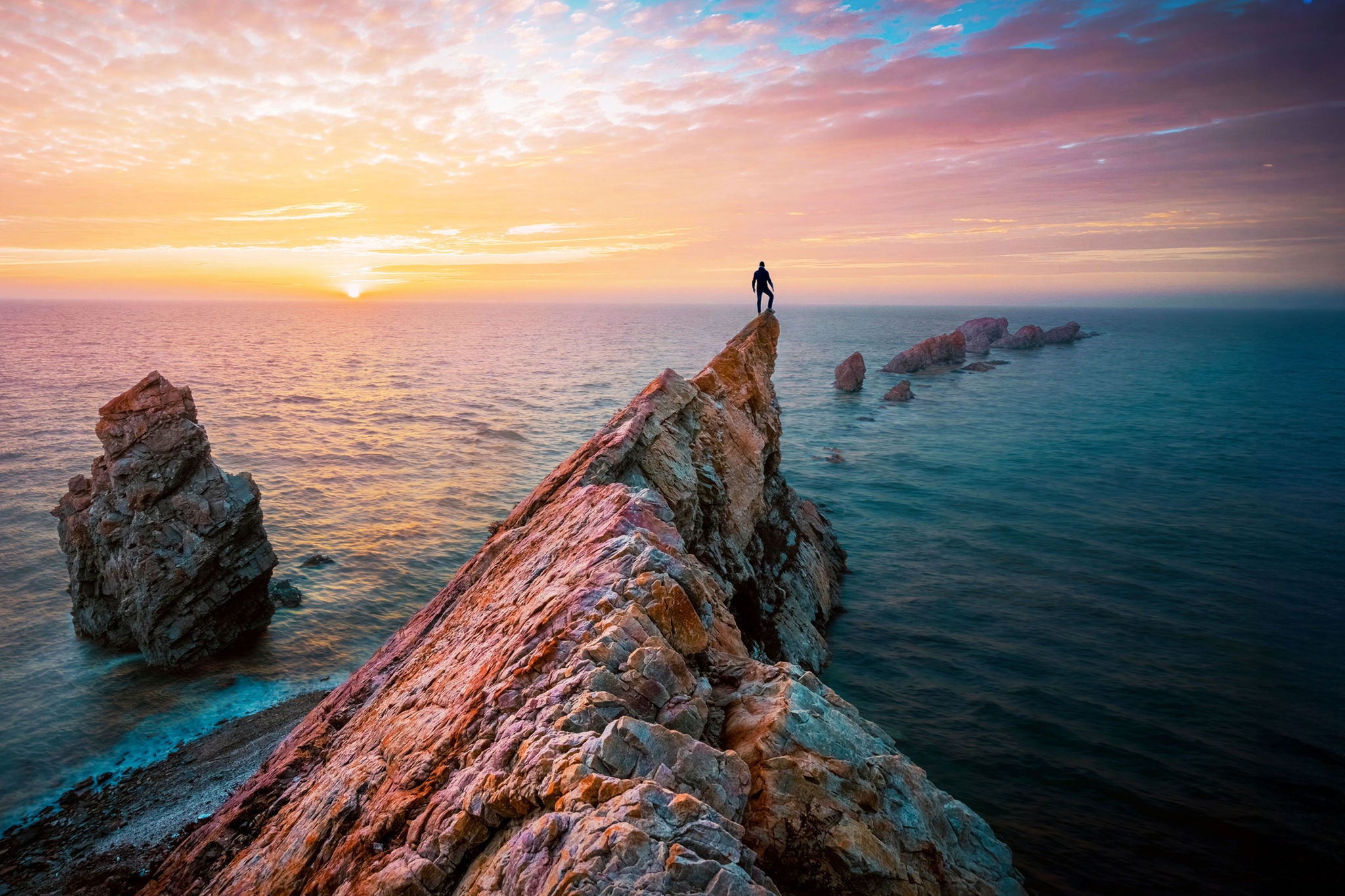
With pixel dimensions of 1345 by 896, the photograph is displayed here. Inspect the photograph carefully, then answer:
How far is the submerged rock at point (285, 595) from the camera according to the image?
1350 inches

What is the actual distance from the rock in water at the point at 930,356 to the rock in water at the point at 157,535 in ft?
372

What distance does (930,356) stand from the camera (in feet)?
400

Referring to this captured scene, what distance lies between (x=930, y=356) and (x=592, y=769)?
5008 inches

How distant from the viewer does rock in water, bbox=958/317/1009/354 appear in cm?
16900

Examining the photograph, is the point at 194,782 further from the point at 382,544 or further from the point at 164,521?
the point at 382,544

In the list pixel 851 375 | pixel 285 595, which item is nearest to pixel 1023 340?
pixel 851 375

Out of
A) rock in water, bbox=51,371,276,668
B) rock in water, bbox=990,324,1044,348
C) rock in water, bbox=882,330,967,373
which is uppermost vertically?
rock in water, bbox=990,324,1044,348

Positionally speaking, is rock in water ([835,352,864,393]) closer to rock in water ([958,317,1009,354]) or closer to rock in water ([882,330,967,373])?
rock in water ([882,330,967,373])

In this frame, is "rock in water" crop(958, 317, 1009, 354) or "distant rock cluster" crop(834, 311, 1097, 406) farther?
"rock in water" crop(958, 317, 1009, 354)

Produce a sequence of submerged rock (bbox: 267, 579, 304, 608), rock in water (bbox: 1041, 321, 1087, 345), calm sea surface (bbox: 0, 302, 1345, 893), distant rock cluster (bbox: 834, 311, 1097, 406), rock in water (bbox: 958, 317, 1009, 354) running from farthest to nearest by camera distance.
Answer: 1. rock in water (bbox: 1041, 321, 1087, 345)
2. rock in water (bbox: 958, 317, 1009, 354)
3. distant rock cluster (bbox: 834, 311, 1097, 406)
4. submerged rock (bbox: 267, 579, 304, 608)
5. calm sea surface (bbox: 0, 302, 1345, 893)

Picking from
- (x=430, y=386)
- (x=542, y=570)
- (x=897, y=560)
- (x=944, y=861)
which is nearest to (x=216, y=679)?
(x=542, y=570)

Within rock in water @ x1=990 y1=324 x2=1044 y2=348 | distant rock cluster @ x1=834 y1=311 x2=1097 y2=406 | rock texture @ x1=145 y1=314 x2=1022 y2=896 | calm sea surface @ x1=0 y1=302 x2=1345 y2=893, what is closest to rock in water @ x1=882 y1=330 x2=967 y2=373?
distant rock cluster @ x1=834 y1=311 x2=1097 y2=406

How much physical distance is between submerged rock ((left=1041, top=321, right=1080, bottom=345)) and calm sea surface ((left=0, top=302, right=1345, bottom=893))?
96.1 m

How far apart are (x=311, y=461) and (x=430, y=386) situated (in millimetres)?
47162
